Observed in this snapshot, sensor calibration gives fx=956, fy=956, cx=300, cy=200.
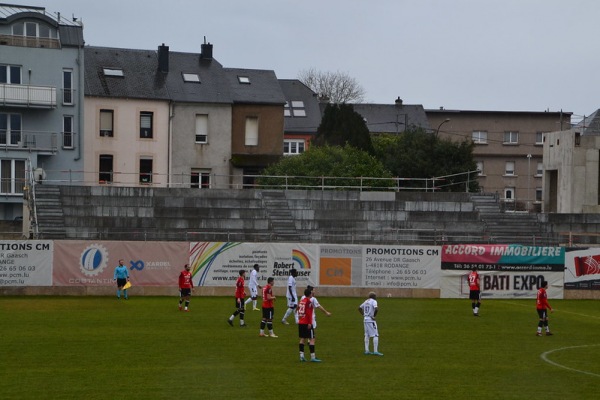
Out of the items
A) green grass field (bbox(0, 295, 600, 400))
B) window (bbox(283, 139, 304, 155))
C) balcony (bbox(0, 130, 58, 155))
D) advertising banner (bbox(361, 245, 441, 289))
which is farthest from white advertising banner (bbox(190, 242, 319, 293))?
window (bbox(283, 139, 304, 155))

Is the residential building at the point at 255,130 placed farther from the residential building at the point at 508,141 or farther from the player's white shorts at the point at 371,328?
the player's white shorts at the point at 371,328

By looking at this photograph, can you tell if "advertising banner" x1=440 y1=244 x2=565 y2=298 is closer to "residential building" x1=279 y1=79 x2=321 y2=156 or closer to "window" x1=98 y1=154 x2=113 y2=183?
"window" x1=98 y1=154 x2=113 y2=183

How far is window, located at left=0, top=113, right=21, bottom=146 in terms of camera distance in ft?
200

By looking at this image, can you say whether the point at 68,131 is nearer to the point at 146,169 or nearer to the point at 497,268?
the point at 146,169

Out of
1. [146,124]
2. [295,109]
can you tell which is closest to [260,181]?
[146,124]

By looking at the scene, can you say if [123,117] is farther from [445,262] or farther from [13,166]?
[445,262]

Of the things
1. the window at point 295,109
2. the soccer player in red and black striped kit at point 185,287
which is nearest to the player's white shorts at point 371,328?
the soccer player in red and black striped kit at point 185,287

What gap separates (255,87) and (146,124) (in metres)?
10.2

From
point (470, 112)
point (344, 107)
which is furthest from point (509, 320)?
point (470, 112)

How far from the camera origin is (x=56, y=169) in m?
63.1

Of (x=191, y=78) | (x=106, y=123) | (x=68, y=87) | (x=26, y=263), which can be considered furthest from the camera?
(x=191, y=78)

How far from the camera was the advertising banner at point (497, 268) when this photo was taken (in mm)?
47219

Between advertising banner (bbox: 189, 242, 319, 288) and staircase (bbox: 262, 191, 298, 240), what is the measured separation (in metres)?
6.15

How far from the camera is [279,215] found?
5531 cm
